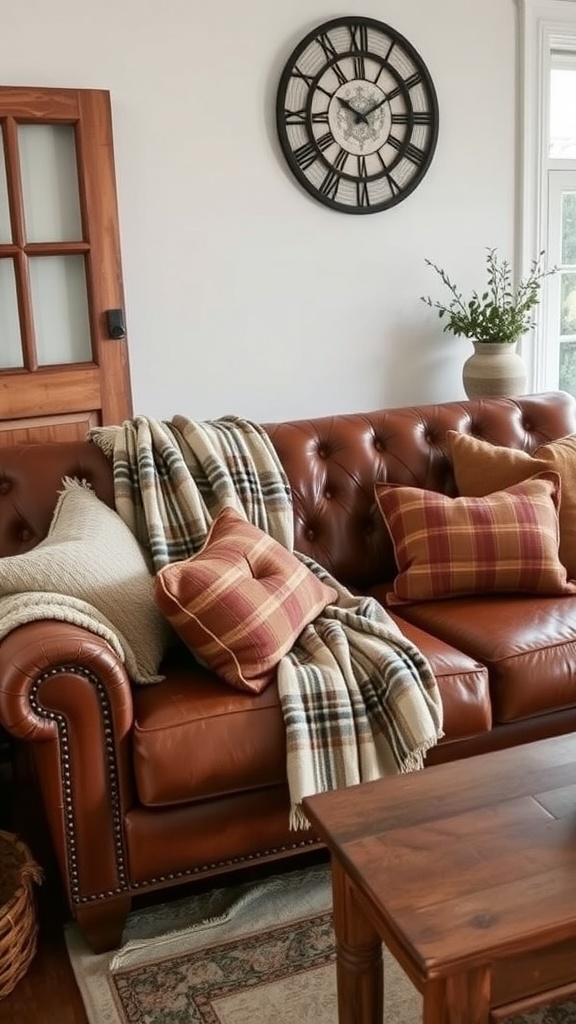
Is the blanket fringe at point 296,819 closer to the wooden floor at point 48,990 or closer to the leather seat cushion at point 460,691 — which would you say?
the leather seat cushion at point 460,691

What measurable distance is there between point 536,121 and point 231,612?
9.83 ft

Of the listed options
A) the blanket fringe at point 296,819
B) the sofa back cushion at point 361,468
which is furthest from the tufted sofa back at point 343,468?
the blanket fringe at point 296,819

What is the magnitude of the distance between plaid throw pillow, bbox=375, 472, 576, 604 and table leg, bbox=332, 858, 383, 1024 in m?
1.02

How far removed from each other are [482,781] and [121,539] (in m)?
0.97

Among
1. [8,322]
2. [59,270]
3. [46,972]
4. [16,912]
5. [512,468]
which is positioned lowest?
[46,972]

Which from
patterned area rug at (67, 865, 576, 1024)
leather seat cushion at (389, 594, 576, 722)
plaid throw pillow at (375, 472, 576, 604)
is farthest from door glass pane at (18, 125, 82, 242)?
patterned area rug at (67, 865, 576, 1024)

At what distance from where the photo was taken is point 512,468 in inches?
99.3

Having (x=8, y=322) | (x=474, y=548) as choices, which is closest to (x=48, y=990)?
(x=474, y=548)

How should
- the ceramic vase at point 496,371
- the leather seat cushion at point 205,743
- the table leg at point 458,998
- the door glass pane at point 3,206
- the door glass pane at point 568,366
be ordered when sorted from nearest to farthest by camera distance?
the table leg at point 458,998, the leather seat cushion at point 205,743, the door glass pane at point 3,206, the ceramic vase at point 496,371, the door glass pane at point 568,366

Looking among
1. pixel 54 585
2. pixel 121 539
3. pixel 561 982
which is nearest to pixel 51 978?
pixel 54 585

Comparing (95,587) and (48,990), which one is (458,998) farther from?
(95,587)

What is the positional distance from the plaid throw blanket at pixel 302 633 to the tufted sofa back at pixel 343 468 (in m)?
0.09

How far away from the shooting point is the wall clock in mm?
3600

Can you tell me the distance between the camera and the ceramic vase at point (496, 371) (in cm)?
371
